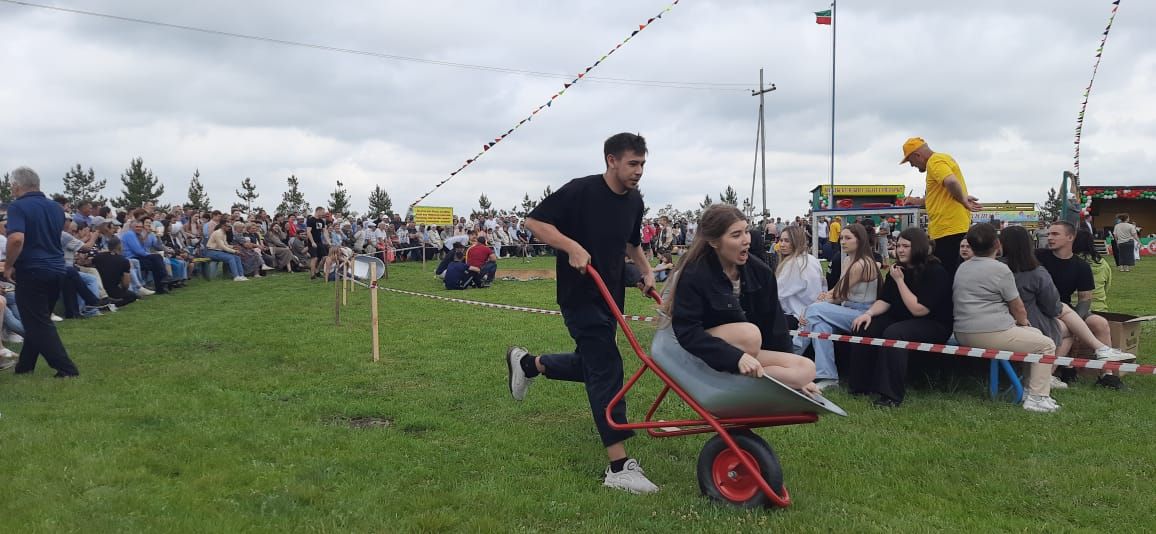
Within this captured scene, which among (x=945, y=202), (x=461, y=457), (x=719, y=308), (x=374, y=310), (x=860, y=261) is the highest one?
(x=945, y=202)

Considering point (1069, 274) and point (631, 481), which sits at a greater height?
point (1069, 274)

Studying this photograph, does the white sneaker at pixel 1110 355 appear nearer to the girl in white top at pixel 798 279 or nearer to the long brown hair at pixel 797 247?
the girl in white top at pixel 798 279

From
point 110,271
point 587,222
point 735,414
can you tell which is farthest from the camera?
point 110,271

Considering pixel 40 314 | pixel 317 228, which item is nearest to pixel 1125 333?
pixel 40 314

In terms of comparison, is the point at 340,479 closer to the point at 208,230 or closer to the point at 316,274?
the point at 316,274

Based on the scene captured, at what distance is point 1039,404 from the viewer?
5.86 m

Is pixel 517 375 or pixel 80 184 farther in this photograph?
pixel 80 184

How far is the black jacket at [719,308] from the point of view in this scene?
146 inches

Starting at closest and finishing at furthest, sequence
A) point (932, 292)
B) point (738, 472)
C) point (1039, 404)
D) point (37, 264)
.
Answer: point (738, 472), point (1039, 404), point (932, 292), point (37, 264)

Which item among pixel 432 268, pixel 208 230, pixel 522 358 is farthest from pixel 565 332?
pixel 432 268

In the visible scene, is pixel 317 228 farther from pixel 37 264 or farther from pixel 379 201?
pixel 379 201

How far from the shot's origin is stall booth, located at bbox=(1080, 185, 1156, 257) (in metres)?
34.0

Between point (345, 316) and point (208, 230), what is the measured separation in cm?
967

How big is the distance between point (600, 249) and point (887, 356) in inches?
117
